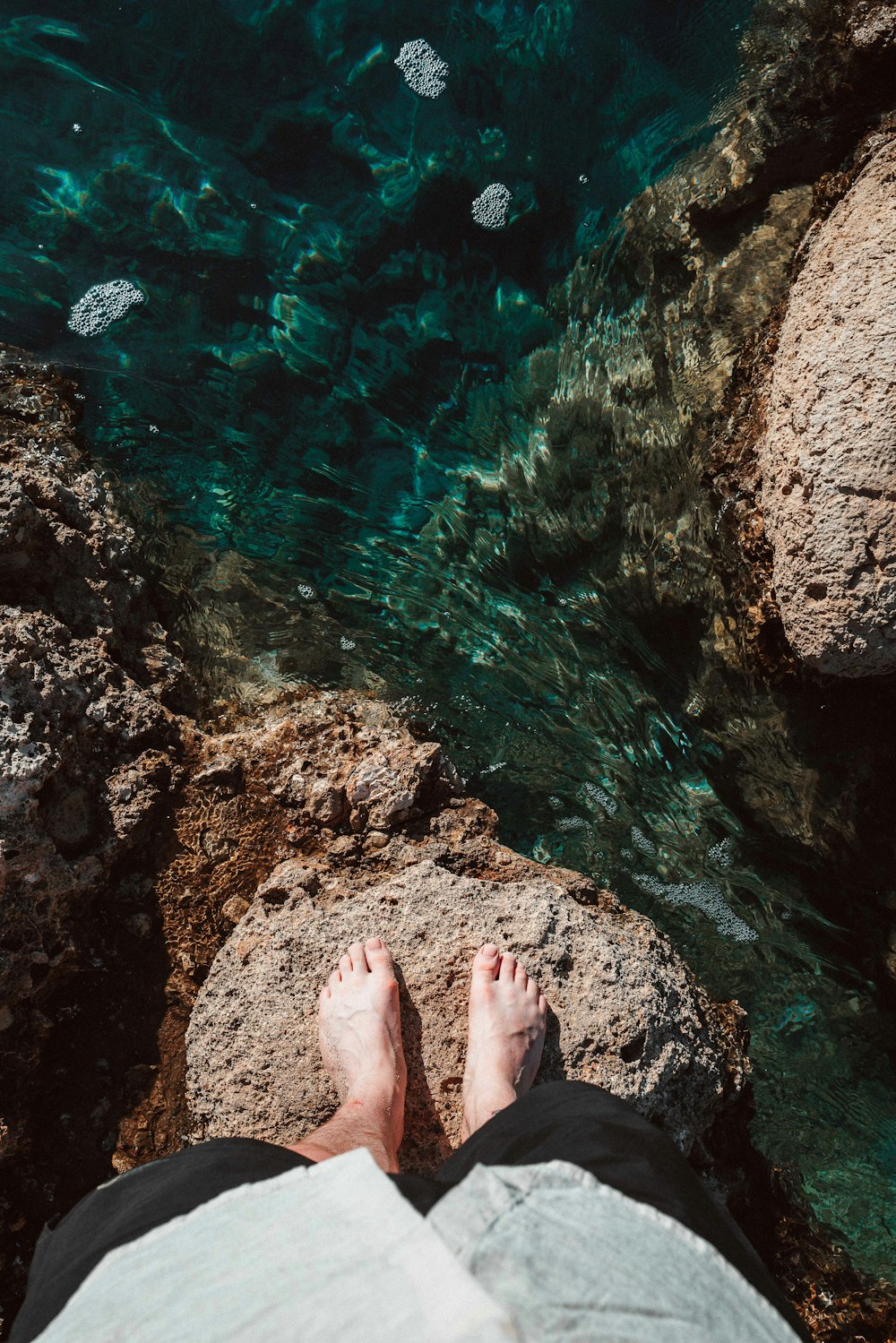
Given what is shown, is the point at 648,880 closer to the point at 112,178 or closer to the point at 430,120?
the point at 430,120

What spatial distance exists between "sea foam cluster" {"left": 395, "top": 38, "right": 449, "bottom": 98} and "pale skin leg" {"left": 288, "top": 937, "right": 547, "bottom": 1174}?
2953mm

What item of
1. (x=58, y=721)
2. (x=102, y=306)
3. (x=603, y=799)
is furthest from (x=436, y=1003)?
(x=102, y=306)

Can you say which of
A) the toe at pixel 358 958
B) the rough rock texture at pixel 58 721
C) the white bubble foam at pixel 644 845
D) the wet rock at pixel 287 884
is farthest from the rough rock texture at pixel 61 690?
the white bubble foam at pixel 644 845

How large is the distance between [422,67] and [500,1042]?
10.6ft

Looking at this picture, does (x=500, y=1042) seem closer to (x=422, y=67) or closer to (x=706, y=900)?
(x=706, y=900)

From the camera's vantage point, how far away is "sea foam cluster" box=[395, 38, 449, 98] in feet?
9.60

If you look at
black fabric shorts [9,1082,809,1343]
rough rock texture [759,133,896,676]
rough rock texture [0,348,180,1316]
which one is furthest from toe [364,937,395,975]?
rough rock texture [759,133,896,676]

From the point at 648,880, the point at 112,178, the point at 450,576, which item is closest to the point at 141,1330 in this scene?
the point at 648,880

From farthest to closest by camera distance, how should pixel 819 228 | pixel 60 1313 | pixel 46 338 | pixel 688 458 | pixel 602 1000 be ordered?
pixel 46 338 → pixel 688 458 → pixel 819 228 → pixel 602 1000 → pixel 60 1313

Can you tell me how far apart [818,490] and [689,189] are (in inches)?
52.0

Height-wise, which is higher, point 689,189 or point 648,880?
point 689,189

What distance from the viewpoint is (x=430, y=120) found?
296 centimetres

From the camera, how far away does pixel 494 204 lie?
3023 mm

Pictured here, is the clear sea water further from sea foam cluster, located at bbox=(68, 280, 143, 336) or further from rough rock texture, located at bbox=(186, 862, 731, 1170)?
rough rock texture, located at bbox=(186, 862, 731, 1170)
